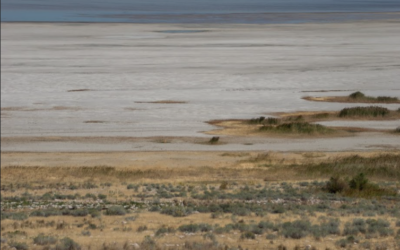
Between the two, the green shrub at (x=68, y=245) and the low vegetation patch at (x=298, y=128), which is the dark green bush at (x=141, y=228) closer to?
the green shrub at (x=68, y=245)

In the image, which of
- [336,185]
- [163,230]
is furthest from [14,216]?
[336,185]

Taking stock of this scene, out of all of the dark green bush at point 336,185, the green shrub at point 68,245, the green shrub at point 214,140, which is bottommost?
the green shrub at point 68,245

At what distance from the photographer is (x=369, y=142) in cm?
2534

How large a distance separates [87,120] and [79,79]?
11373 mm

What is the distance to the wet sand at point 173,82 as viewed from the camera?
30.4 metres

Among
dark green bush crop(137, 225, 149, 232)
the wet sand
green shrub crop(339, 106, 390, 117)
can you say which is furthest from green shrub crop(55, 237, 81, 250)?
green shrub crop(339, 106, 390, 117)

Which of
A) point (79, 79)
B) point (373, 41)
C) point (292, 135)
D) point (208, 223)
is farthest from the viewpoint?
point (373, 41)

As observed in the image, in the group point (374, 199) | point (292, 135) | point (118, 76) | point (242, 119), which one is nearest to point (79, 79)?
point (118, 76)

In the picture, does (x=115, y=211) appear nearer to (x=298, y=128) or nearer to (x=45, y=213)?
(x=45, y=213)

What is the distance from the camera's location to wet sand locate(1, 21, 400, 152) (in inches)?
1197

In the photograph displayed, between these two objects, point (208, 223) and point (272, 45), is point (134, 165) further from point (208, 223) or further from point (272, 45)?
point (272, 45)

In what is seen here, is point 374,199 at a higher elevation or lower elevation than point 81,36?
lower

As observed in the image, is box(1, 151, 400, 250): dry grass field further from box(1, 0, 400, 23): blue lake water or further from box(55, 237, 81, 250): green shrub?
box(1, 0, 400, 23): blue lake water

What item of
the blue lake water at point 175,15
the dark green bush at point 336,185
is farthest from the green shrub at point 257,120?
the blue lake water at point 175,15
